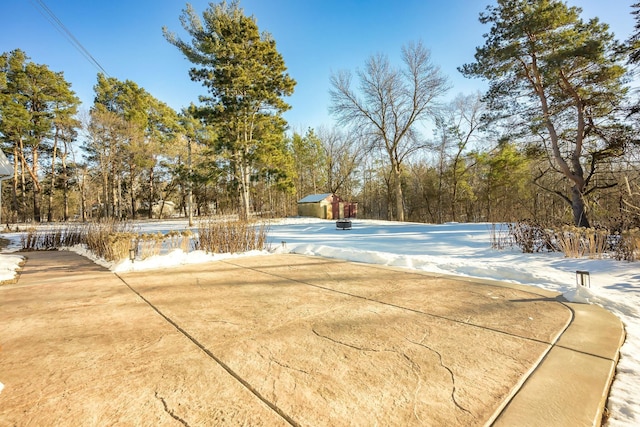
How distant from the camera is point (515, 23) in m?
10.8

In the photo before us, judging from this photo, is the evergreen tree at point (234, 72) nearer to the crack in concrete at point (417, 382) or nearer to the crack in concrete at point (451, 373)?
the crack in concrete at point (451, 373)

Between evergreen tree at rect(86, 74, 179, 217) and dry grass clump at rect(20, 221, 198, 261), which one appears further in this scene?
evergreen tree at rect(86, 74, 179, 217)

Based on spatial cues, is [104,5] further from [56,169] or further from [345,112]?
[56,169]

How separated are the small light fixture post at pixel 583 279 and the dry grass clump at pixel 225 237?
18.2 ft

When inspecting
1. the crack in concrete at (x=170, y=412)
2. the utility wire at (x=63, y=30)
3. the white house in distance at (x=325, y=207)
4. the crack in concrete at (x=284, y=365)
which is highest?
the utility wire at (x=63, y=30)

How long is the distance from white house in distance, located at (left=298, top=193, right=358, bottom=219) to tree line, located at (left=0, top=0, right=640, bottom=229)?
2.90 m

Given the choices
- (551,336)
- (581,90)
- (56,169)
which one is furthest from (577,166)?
(56,169)

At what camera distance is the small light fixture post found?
3.14 m

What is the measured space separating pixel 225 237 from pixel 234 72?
36.4 ft

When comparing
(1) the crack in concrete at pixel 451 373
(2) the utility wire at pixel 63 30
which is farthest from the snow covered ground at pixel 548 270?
(2) the utility wire at pixel 63 30

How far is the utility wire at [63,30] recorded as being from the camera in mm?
4918

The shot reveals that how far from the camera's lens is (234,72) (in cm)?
1406

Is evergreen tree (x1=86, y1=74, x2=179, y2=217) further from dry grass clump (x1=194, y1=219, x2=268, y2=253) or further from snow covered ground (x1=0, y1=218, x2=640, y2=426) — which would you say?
dry grass clump (x1=194, y1=219, x2=268, y2=253)

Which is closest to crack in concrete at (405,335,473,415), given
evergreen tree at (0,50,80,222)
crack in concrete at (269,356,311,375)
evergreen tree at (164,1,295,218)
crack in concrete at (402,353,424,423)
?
crack in concrete at (402,353,424,423)
